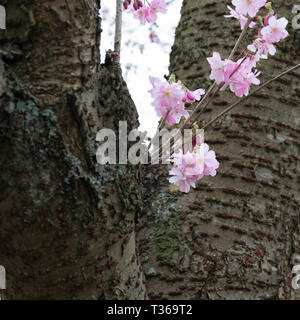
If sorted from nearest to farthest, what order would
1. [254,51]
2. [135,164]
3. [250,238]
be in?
[135,164] < [254,51] < [250,238]

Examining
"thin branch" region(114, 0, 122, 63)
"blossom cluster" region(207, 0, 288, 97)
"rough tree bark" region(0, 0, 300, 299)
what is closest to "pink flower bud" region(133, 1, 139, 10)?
"thin branch" region(114, 0, 122, 63)

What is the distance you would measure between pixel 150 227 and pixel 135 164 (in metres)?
0.47

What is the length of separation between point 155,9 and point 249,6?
1.51 ft

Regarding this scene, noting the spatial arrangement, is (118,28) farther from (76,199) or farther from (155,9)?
(76,199)

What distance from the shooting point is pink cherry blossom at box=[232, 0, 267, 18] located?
3.92ft

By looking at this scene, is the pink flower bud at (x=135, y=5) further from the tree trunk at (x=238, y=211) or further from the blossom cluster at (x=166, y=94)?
the blossom cluster at (x=166, y=94)

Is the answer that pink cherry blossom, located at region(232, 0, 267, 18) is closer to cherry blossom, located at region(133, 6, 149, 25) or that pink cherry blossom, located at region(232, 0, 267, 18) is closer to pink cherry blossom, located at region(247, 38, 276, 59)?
pink cherry blossom, located at region(247, 38, 276, 59)

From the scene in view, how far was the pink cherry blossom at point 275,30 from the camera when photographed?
4.01 feet

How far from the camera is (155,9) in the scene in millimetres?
1563

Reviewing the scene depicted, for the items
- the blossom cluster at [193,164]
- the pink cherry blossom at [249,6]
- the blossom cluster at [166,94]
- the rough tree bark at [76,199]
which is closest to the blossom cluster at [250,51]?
the pink cherry blossom at [249,6]

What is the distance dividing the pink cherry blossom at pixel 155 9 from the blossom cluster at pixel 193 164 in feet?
2.13

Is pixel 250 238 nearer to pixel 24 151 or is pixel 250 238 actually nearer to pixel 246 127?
pixel 246 127

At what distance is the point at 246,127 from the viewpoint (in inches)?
60.2
